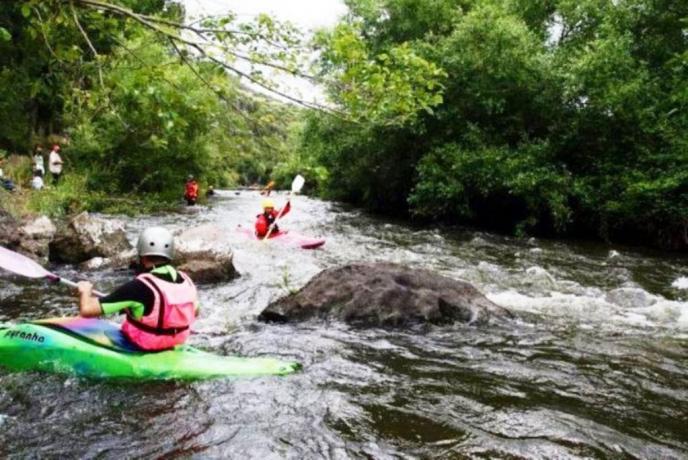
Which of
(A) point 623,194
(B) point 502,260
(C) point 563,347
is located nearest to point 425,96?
(C) point 563,347

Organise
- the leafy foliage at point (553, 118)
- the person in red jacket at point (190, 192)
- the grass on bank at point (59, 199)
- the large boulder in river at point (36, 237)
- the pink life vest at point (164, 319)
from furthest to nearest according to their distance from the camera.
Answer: the person in red jacket at point (190, 192) < the leafy foliage at point (553, 118) < the grass on bank at point (59, 199) < the large boulder in river at point (36, 237) < the pink life vest at point (164, 319)

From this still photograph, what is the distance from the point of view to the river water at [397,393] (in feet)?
12.2

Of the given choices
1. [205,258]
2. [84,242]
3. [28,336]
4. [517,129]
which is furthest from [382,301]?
[517,129]

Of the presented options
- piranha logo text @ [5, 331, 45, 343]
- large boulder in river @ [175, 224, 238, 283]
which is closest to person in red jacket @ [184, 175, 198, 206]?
large boulder in river @ [175, 224, 238, 283]

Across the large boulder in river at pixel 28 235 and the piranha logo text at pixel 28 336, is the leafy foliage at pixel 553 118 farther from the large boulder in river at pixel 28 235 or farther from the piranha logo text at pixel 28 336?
the piranha logo text at pixel 28 336

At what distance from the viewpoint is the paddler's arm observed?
4441 millimetres

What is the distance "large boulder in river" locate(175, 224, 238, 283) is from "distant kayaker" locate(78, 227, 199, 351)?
388cm

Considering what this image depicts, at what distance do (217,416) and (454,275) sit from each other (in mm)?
6338

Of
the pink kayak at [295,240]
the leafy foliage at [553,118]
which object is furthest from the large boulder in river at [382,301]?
the leafy foliage at [553,118]

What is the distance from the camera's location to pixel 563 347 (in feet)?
19.5

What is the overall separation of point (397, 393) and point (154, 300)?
6.56 ft

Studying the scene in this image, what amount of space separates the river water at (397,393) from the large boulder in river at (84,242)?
1.57 metres

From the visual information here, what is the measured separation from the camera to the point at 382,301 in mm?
6793

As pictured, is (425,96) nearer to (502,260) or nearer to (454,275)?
(454,275)
